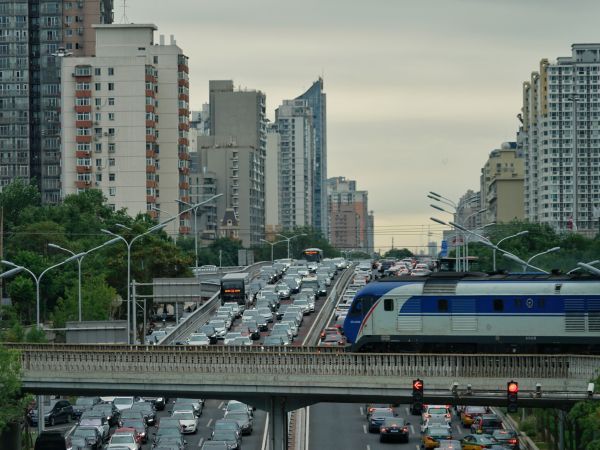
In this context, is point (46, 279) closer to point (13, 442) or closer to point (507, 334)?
point (13, 442)

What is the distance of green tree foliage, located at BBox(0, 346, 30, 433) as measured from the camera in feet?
213

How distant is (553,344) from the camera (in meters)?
67.3

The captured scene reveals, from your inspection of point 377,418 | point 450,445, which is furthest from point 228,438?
point 377,418

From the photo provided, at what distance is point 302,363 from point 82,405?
2913cm

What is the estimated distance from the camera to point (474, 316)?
68.2 metres

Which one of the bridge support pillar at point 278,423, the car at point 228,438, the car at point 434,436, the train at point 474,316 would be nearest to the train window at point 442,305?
the train at point 474,316

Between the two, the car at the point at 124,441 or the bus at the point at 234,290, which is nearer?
the car at the point at 124,441

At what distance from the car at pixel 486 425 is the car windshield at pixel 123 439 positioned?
17.3 meters

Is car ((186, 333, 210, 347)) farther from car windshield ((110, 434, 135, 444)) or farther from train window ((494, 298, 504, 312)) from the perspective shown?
train window ((494, 298, 504, 312))

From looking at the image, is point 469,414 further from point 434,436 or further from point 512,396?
point 512,396

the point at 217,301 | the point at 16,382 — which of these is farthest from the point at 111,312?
the point at 16,382

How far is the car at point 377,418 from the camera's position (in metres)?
80.1

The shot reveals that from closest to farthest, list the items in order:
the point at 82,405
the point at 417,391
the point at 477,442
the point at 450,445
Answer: the point at 417,391 → the point at 450,445 → the point at 477,442 → the point at 82,405

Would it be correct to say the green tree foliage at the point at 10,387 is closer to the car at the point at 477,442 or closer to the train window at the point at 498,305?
the car at the point at 477,442
